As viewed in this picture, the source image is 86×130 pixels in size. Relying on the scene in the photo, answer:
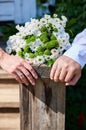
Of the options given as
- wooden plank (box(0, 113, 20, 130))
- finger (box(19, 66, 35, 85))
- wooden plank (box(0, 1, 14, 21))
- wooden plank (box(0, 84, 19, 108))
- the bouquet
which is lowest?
wooden plank (box(0, 113, 20, 130))

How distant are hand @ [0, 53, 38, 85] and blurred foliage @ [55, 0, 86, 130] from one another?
4.65ft

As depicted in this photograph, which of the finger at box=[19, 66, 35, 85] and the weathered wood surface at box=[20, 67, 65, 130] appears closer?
the finger at box=[19, 66, 35, 85]

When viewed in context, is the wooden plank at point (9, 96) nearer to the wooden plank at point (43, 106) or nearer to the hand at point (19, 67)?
the wooden plank at point (43, 106)

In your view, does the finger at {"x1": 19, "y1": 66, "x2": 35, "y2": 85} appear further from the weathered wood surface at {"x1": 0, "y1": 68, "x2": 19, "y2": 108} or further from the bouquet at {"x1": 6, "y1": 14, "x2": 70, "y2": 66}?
the weathered wood surface at {"x1": 0, "y1": 68, "x2": 19, "y2": 108}

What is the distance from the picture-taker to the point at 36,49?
2.19m

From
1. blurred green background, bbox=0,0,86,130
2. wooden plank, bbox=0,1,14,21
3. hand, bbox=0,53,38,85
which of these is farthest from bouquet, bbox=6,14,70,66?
wooden plank, bbox=0,1,14,21

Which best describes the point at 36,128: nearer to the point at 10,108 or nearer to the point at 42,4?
the point at 10,108

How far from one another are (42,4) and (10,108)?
2120mm

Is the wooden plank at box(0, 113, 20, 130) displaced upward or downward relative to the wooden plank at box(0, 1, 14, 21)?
downward

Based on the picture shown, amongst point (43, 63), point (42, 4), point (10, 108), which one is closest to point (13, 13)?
point (42, 4)

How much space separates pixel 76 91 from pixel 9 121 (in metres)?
1.34

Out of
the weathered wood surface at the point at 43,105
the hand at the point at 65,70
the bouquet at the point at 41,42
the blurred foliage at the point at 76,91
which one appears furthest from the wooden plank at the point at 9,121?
the blurred foliage at the point at 76,91

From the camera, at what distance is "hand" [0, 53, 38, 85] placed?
6.70 ft

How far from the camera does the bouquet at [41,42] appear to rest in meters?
2.17
